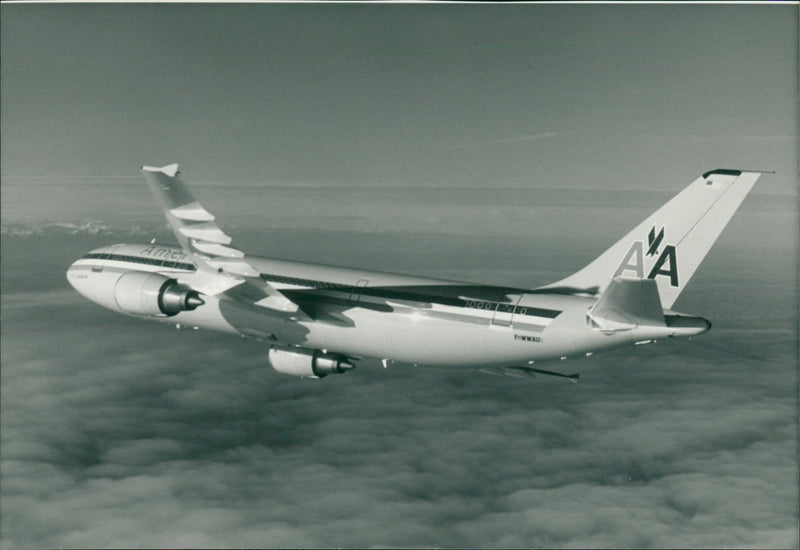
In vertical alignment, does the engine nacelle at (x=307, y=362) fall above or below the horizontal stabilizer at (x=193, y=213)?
below

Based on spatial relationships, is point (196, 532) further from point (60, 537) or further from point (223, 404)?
point (223, 404)

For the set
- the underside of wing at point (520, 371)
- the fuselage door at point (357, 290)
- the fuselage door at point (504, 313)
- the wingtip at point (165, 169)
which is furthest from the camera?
the fuselage door at point (357, 290)

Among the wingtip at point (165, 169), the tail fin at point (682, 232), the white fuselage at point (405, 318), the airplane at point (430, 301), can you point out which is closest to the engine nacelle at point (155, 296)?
the airplane at point (430, 301)

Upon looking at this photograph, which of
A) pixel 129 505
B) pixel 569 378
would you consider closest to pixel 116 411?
pixel 129 505

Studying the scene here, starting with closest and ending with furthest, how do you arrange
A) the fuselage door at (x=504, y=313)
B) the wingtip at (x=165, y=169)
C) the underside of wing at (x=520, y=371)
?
the wingtip at (x=165, y=169)
the fuselage door at (x=504, y=313)
the underside of wing at (x=520, y=371)

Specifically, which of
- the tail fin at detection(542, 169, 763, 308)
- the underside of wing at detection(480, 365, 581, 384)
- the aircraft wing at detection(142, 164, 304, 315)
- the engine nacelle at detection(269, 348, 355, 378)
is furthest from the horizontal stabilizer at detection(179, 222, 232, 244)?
the tail fin at detection(542, 169, 763, 308)

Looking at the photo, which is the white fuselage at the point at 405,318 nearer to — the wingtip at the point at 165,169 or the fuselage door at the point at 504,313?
the fuselage door at the point at 504,313

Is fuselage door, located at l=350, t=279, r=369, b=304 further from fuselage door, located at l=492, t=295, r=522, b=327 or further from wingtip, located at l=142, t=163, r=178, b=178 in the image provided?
wingtip, located at l=142, t=163, r=178, b=178
